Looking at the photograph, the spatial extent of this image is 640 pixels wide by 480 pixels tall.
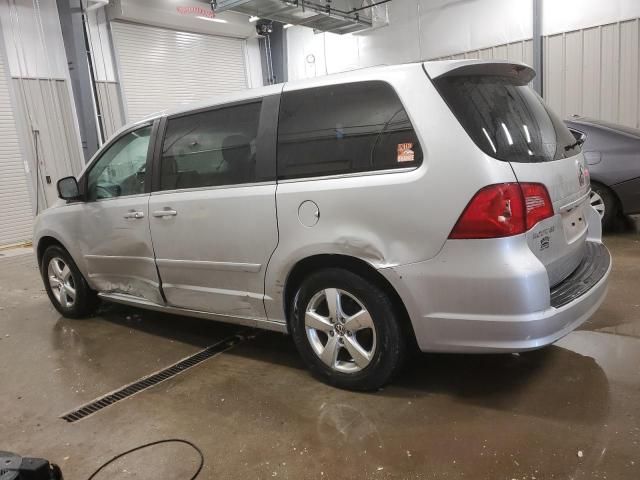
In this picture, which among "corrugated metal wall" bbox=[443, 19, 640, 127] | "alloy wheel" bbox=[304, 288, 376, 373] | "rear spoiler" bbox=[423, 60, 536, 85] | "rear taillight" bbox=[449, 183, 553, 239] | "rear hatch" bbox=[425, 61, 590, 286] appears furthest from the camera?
"corrugated metal wall" bbox=[443, 19, 640, 127]

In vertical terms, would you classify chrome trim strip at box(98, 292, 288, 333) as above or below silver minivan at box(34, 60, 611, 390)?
below

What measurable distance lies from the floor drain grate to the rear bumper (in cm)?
162

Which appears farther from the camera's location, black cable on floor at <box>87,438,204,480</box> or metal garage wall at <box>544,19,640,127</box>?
metal garage wall at <box>544,19,640,127</box>

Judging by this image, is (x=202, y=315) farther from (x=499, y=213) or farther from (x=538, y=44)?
(x=538, y=44)

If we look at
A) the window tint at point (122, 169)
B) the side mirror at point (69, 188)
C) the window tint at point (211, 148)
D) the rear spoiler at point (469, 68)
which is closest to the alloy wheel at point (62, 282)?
the side mirror at point (69, 188)

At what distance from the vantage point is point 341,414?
8.00ft

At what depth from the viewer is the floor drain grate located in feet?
8.99

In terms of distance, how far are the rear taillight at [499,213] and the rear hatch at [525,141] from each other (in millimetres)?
60

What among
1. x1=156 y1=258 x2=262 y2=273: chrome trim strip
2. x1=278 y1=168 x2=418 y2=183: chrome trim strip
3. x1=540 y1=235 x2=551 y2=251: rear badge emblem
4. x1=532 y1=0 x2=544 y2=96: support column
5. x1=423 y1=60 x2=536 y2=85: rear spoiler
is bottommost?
x1=156 y1=258 x2=262 y2=273: chrome trim strip

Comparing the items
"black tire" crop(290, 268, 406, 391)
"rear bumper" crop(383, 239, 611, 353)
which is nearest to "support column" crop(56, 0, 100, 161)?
"black tire" crop(290, 268, 406, 391)

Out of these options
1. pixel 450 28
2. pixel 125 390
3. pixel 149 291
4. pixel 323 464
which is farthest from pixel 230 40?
Result: pixel 323 464

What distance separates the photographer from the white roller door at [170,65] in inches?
398

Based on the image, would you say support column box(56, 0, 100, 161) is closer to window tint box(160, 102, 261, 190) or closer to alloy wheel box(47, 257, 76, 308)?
alloy wheel box(47, 257, 76, 308)

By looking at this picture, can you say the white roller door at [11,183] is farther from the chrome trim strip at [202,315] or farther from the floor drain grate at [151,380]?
the floor drain grate at [151,380]
